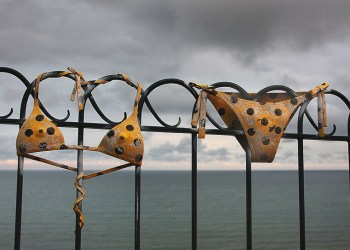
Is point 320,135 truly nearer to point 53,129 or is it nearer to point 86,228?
point 53,129

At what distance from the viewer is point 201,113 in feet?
12.1

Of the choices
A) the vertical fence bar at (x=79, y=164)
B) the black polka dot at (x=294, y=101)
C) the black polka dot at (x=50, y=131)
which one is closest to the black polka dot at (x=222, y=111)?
the black polka dot at (x=294, y=101)

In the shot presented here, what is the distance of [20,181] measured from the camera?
3.31 metres

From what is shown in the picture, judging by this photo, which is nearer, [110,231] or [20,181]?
[20,181]

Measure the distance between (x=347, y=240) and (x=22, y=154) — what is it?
2987cm

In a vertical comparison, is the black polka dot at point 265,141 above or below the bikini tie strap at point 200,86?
below

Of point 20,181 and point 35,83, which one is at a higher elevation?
point 35,83

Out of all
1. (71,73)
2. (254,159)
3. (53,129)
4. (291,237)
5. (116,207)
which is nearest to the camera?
(53,129)

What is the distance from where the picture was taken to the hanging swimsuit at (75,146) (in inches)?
126

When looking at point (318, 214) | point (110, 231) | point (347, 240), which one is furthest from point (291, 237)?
point (318, 214)

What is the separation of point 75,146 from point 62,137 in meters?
0.12

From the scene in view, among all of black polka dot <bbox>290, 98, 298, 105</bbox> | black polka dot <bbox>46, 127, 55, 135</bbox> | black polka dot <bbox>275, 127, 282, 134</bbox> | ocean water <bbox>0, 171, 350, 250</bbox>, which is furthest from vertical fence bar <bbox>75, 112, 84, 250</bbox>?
ocean water <bbox>0, 171, 350, 250</bbox>

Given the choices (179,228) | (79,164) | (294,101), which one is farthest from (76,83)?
(179,228)

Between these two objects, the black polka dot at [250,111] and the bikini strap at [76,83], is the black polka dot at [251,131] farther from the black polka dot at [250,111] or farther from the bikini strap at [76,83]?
the bikini strap at [76,83]
